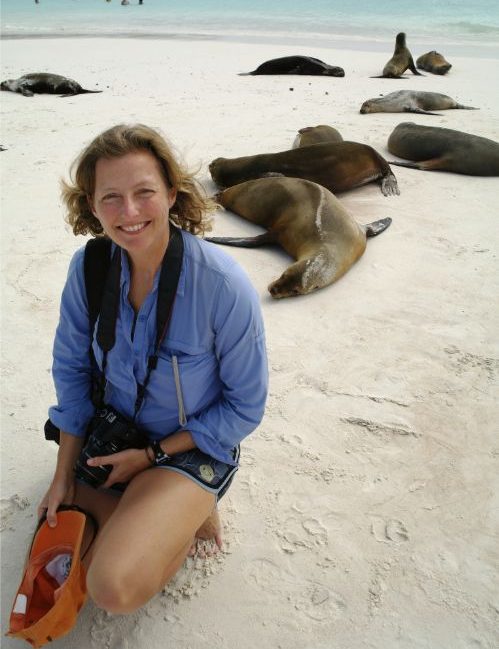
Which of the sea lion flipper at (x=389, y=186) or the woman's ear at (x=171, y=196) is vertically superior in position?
the woman's ear at (x=171, y=196)

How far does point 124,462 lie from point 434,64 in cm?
1155

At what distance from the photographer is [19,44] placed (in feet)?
48.7

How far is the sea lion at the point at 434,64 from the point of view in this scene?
36.5 feet

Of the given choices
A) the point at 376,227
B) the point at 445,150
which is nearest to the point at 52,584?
the point at 376,227

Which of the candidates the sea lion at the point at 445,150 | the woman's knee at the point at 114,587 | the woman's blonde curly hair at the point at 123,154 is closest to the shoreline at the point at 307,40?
the sea lion at the point at 445,150

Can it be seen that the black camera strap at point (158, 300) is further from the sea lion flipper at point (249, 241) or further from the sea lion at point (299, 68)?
the sea lion at point (299, 68)

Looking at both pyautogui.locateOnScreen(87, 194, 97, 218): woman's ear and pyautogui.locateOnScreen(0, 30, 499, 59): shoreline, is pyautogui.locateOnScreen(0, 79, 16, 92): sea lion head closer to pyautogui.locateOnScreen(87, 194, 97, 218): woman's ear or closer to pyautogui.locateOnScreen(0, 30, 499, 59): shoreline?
pyautogui.locateOnScreen(87, 194, 97, 218): woman's ear

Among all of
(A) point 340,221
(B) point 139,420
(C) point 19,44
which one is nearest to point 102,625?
(B) point 139,420

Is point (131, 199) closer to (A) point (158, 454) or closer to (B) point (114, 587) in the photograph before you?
(A) point (158, 454)

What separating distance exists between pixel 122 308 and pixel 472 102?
328 inches

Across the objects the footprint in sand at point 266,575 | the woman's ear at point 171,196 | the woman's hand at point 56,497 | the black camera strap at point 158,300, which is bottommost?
the footprint in sand at point 266,575

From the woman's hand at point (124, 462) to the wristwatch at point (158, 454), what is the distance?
0.09ft

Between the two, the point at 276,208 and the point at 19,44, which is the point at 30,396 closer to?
the point at 276,208

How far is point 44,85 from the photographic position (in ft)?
29.4
